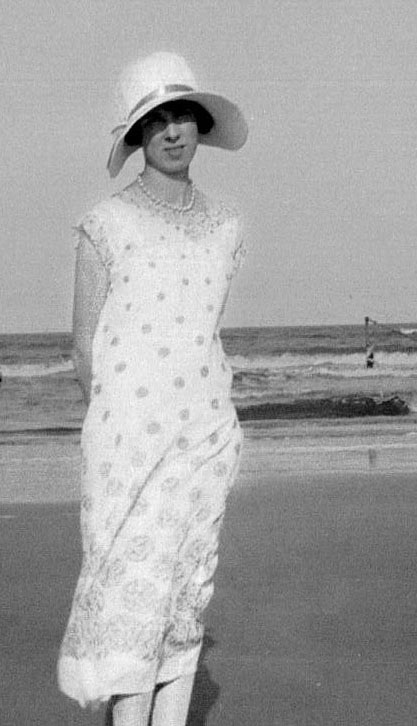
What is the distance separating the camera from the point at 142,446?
281 centimetres

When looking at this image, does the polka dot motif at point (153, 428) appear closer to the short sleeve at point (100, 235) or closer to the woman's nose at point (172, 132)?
the short sleeve at point (100, 235)

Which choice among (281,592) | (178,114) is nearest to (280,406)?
(281,592)

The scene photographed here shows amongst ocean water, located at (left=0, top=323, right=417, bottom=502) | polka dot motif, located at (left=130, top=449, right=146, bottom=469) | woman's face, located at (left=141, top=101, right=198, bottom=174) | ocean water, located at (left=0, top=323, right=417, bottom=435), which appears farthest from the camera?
ocean water, located at (left=0, top=323, right=417, bottom=435)

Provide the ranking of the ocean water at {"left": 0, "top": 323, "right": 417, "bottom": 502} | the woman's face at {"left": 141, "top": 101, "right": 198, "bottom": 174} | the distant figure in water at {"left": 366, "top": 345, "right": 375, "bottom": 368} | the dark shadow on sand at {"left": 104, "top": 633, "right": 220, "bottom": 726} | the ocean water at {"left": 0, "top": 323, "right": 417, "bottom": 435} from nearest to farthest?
Answer: the woman's face at {"left": 141, "top": 101, "right": 198, "bottom": 174} → the dark shadow on sand at {"left": 104, "top": 633, "right": 220, "bottom": 726} → the ocean water at {"left": 0, "top": 323, "right": 417, "bottom": 502} → the ocean water at {"left": 0, "top": 323, "right": 417, "bottom": 435} → the distant figure in water at {"left": 366, "top": 345, "right": 375, "bottom": 368}

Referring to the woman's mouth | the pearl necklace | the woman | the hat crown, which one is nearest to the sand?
the woman

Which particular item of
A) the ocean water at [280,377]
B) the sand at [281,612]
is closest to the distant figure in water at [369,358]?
the ocean water at [280,377]

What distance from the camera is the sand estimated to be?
147 inches

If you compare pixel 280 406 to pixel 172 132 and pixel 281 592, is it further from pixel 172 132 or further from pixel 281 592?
pixel 172 132

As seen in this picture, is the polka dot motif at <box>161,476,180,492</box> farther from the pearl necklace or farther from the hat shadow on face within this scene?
the hat shadow on face

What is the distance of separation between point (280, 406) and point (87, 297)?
17161 millimetres

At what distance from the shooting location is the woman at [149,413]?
2.81 metres

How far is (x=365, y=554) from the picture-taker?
18.8 ft

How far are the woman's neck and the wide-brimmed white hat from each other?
3.5 inches

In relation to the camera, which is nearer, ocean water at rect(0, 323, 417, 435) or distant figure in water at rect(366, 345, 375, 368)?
ocean water at rect(0, 323, 417, 435)
